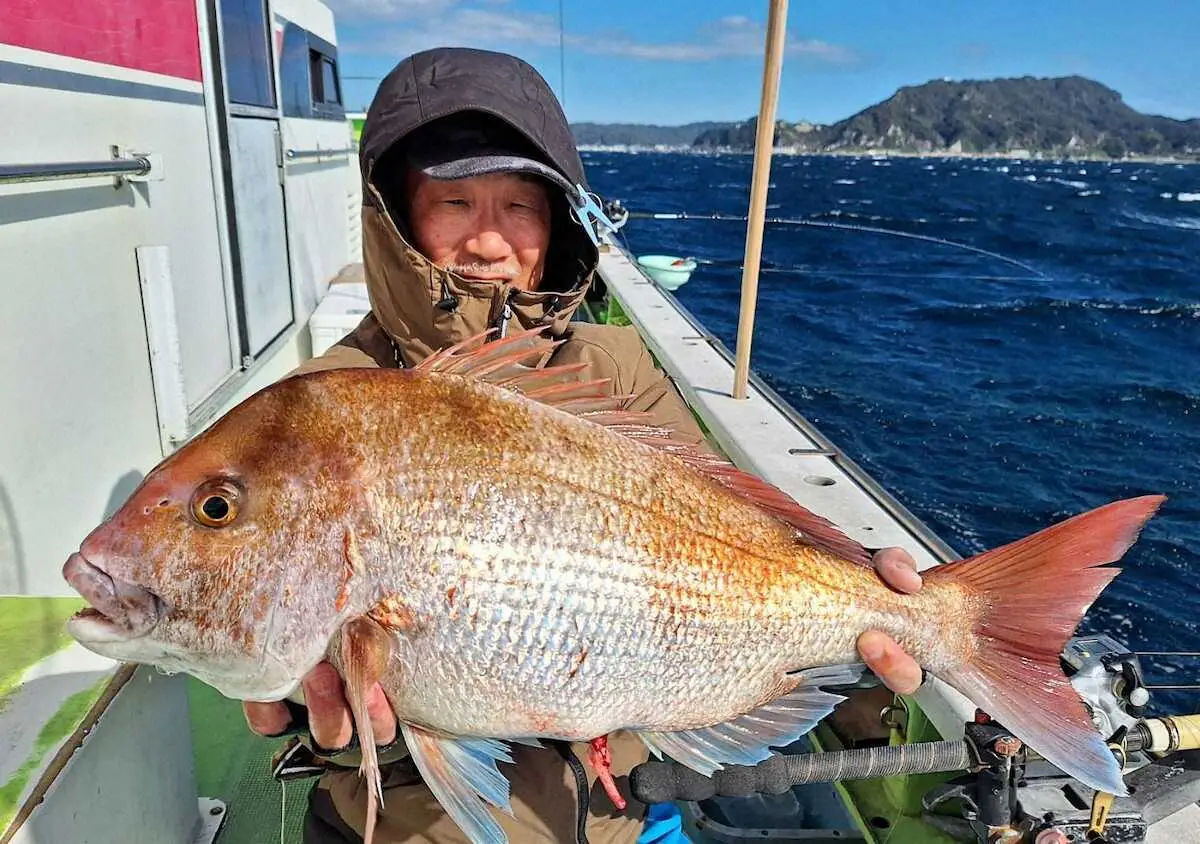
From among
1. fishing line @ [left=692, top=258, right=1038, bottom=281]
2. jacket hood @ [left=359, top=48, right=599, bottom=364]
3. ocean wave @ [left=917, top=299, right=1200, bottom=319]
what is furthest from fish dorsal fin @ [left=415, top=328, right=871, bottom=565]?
fishing line @ [left=692, top=258, right=1038, bottom=281]

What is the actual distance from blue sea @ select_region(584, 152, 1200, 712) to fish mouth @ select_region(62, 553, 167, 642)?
5.18 ft

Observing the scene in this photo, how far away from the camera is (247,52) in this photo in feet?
13.8

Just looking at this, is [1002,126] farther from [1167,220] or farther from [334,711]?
[334,711]

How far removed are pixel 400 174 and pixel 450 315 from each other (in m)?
0.43

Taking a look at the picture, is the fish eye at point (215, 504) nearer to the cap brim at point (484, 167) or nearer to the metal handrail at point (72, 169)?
the cap brim at point (484, 167)

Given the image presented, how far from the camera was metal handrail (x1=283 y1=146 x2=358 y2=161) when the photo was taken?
5108 millimetres

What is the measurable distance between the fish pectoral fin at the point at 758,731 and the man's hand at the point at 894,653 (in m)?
0.05

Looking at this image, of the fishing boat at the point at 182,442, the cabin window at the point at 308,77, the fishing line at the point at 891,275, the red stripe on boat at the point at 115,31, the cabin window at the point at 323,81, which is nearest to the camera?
the fishing boat at the point at 182,442

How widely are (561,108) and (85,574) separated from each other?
147 cm

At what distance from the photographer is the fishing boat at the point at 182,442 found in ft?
5.19

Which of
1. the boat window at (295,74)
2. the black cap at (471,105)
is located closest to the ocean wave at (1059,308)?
the boat window at (295,74)

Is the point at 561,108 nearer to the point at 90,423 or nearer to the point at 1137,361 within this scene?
the point at 90,423

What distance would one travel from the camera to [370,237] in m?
1.84

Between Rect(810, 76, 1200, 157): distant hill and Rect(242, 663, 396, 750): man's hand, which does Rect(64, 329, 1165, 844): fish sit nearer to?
Rect(242, 663, 396, 750): man's hand
